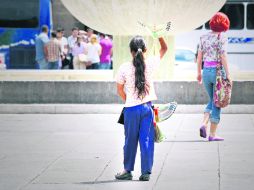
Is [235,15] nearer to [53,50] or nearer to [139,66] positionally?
[53,50]

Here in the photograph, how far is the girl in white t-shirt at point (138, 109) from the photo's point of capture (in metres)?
9.69

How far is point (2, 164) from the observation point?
430 inches

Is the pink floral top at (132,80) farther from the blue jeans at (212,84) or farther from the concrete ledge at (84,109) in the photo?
the concrete ledge at (84,109)

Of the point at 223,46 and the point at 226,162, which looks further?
the point at 223,46

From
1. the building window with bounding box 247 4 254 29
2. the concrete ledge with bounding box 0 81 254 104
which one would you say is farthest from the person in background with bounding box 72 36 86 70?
the concrete ledge with bounding box 0 81 254 104

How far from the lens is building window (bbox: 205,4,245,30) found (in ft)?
118

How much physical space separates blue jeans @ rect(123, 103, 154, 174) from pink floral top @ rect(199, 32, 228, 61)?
10.8ft

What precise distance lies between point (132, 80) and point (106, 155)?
6.77ft

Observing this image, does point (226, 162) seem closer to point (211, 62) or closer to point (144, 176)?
point (144, 176)

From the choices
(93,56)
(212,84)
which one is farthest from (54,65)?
(212,84)

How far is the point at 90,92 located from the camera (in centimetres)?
→ 1731

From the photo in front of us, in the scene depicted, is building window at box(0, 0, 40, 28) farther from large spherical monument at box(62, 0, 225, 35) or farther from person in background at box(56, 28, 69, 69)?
large spherical monument at box(62, 0, 225, 35)

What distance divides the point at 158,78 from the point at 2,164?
23.8 feet

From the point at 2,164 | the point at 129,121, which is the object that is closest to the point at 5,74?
the point at 2,164
